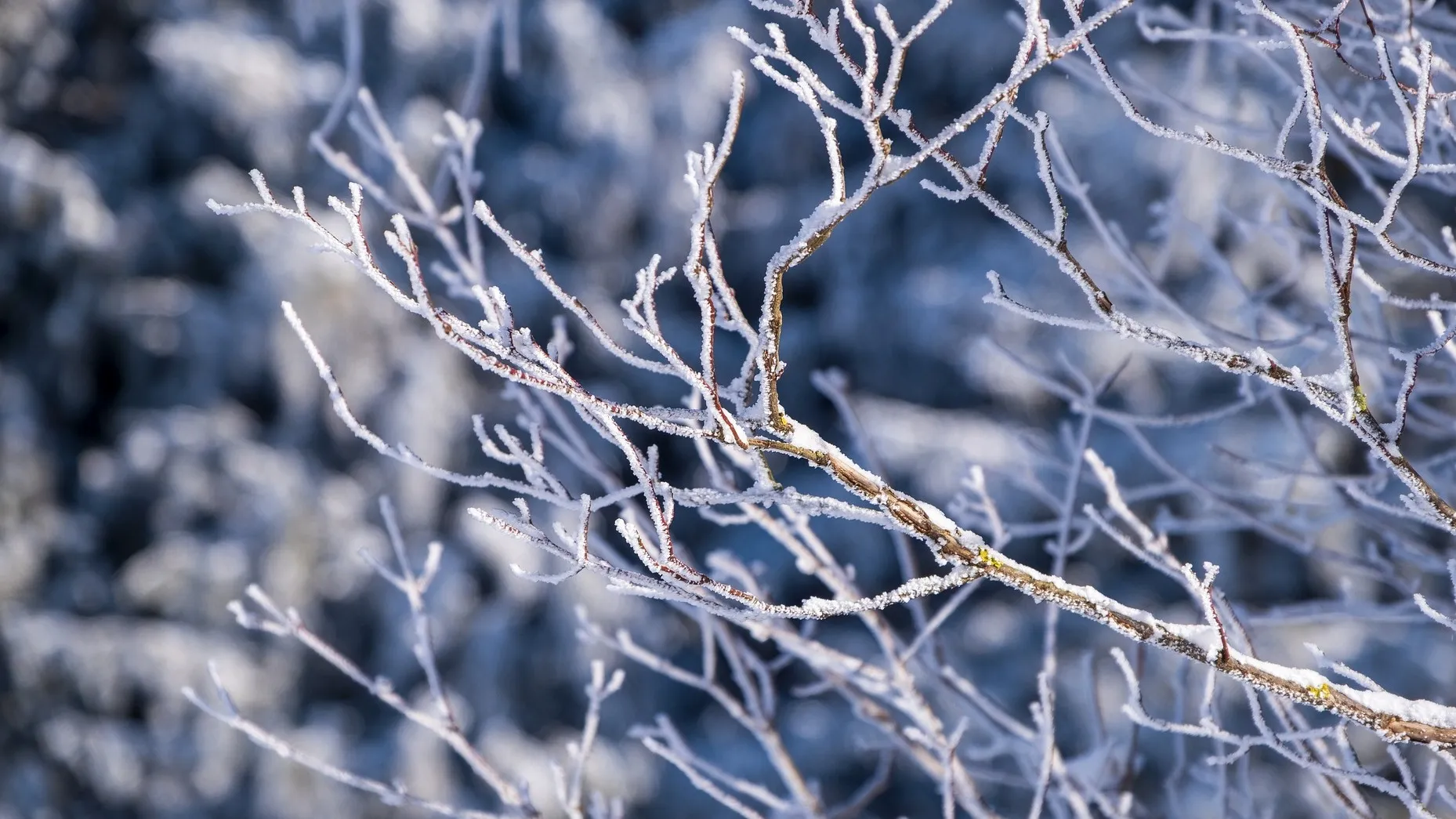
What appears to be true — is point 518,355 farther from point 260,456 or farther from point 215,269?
point 215,269

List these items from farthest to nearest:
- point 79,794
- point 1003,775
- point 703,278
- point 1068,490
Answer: point 79,794 < point 1003,775 < point 1068,490 < point 703,278

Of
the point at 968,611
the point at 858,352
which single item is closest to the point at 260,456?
the point at 858,352

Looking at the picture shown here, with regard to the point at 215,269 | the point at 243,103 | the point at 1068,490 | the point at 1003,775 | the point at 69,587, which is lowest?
the point at 69,587

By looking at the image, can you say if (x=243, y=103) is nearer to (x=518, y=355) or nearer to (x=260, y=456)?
(x=260, y=456)

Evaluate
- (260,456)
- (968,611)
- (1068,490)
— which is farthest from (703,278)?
(260,456)

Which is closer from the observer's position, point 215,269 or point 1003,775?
point 1003,775

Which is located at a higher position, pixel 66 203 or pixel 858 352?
pixel 858 352

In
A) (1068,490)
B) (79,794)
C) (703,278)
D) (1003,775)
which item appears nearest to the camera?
(703,278)
